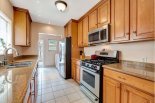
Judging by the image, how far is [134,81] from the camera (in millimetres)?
954

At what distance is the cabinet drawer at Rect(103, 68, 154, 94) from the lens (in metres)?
0.82

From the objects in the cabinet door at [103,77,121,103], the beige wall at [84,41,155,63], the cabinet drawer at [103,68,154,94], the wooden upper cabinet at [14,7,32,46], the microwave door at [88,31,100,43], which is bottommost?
the cabinet door at [103,77,121,103]

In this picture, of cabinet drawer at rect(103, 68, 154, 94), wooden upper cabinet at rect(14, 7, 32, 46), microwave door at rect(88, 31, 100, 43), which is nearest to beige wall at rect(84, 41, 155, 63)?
microwave door at rect(88, 31, 100, 43)

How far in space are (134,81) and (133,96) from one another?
0.22m

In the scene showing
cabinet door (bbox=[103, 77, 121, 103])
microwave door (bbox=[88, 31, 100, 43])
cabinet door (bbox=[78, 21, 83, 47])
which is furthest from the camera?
cabinet door (bbox=[78, 21, 83, 47])

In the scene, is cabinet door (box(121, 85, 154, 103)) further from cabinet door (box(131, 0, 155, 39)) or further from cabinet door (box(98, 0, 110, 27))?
cabinet door (box(98, 0, 110, 27))

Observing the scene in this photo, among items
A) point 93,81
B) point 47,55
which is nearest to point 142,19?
point 93,81

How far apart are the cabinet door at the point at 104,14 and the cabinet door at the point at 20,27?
2.54m

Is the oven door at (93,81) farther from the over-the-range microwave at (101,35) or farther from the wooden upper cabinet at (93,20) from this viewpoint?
the wooden upper cabinet at (93,20)

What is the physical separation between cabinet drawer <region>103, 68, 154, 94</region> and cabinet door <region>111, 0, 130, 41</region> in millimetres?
736

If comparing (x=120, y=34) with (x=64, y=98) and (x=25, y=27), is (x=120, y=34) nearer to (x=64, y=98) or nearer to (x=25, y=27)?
(x=64, y=98)

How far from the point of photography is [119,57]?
69.7 inches

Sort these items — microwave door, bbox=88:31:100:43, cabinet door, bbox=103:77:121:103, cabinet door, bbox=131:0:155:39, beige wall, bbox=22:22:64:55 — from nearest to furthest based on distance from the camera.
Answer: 1. cabinet door, bbox=131:0:155:39
2. cabinet door, bbox=103:77:121:103
3. microwave door, bbox=88:31:100:43
4. beige wall, bbox=22:22:64:55

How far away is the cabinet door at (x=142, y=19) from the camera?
3.44 ft
